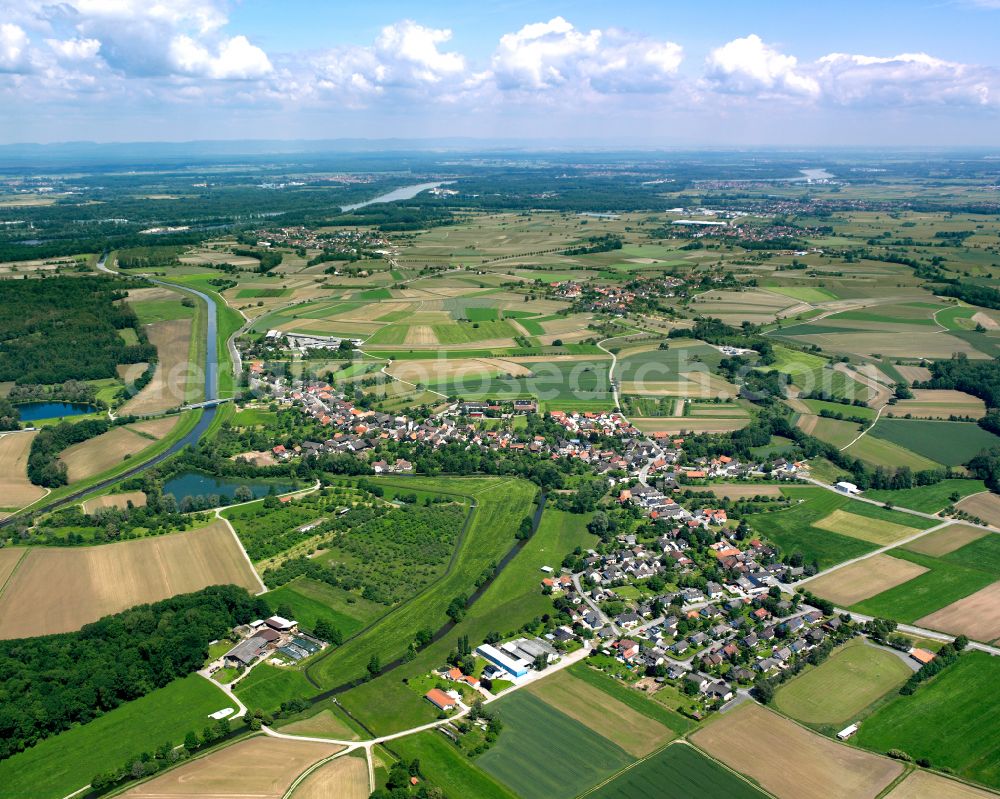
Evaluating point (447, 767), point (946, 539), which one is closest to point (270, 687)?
point (447, 767)

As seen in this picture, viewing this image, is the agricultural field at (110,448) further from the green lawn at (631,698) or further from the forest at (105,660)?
the green lawn at (631,698)

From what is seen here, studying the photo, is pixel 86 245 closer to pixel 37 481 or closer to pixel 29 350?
pixel 29 350

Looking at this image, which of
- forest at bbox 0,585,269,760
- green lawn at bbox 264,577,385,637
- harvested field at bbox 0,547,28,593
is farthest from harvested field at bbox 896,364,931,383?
harvested field at bbox 0,547,28,593

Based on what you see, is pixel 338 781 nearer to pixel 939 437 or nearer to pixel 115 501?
pixel 115 501

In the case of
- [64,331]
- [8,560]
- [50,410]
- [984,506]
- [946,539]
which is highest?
[64,331]

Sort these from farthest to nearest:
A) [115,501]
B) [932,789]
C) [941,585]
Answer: [115,501]
[941,585]
[932,789]

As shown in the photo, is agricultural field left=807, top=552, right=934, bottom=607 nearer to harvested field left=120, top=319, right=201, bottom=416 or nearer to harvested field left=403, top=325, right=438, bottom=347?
harvested field left=403, top=325, right=438, bottom=347

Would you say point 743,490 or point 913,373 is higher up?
point 913,373

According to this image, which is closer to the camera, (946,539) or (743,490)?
(946,539)
